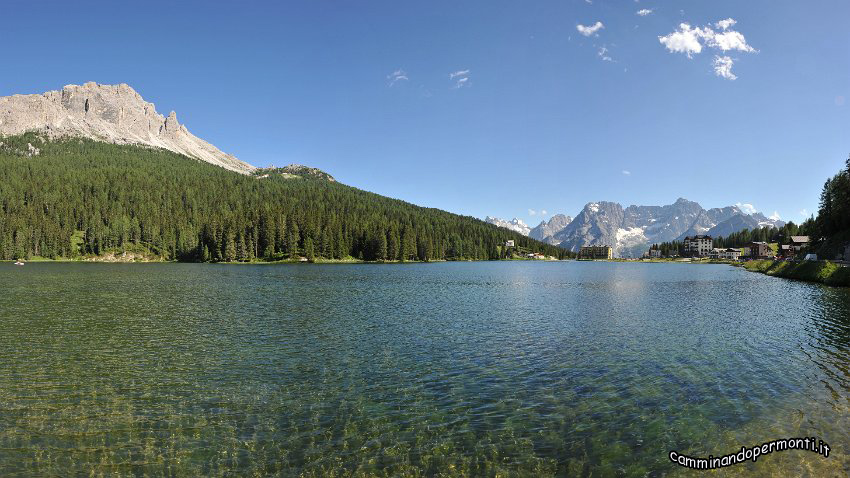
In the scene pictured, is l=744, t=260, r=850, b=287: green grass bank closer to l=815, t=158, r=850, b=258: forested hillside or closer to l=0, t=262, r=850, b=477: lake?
l=815, t=158, r=850, b=258: forested hillside

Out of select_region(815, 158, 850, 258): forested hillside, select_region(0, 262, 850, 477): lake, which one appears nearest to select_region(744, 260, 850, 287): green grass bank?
select_region(815, 158, 850, 258): forested hillside

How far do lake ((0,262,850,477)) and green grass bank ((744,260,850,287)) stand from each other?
57.8 m

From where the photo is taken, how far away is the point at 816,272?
337 feet

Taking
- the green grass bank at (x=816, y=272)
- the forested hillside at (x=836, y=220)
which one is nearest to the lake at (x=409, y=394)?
the green grass bank at (x=816, y=272)

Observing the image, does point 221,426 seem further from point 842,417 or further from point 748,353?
point 748,353

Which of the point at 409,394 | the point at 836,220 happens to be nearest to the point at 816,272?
the point at 836,220

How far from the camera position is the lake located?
15195 millimetres

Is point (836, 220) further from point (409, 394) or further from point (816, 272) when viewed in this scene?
point (409, 394)

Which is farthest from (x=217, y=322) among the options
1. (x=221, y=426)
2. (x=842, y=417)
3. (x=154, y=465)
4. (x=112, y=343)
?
(x=842, y=417)

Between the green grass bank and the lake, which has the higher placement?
the green grass bank

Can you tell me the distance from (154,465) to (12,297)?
69.8 metres

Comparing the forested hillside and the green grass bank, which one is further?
the forested hillside

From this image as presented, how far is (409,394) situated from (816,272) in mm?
125250

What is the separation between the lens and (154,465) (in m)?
14.6
